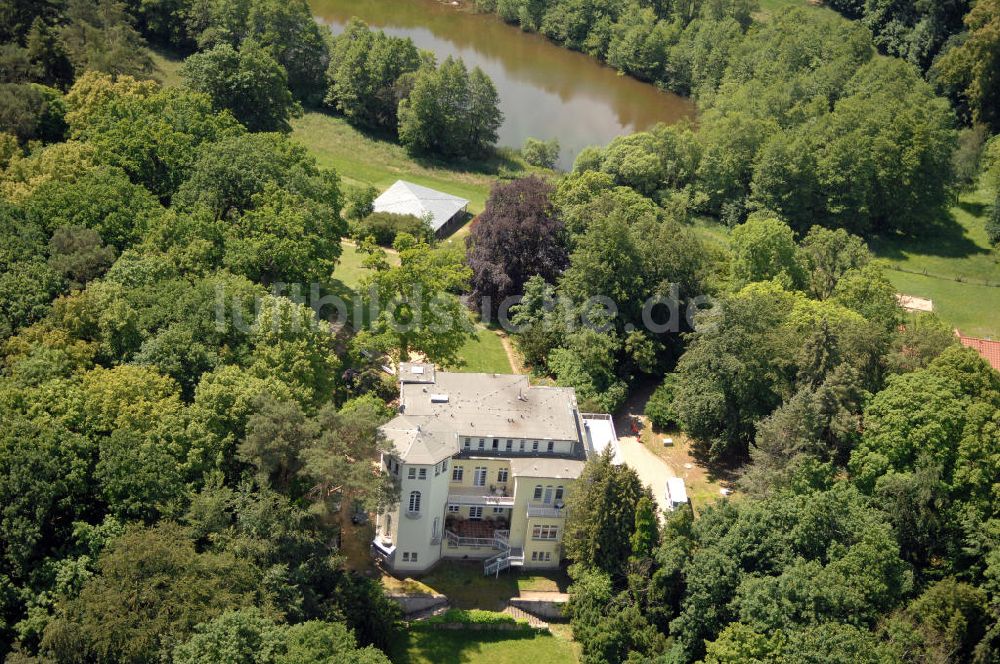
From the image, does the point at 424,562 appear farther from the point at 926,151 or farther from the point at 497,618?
the point at 926,151

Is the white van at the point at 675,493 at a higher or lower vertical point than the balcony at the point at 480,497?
higher

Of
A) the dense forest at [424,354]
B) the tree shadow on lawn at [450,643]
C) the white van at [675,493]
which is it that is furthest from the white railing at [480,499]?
the white van at [675,493]

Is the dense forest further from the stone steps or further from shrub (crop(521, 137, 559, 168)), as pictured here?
shrub (crop(521, 137, 559, 168))

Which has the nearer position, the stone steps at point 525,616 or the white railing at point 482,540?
the stone steps at point 525,616

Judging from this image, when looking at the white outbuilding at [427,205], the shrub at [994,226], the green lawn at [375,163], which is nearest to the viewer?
the white outbuilding at [427,205]

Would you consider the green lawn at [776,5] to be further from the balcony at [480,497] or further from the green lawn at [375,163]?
the balcony at [480,497]

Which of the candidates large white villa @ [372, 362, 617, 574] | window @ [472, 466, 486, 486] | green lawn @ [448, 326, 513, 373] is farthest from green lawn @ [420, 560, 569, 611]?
green lawn @ [448, 326, 513, 373]

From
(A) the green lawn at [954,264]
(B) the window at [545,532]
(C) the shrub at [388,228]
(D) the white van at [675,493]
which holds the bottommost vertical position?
(B) the window at [545,532]
